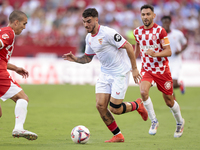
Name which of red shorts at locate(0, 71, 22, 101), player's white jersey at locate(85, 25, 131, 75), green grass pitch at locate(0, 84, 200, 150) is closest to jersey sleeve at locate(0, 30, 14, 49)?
red shorts at locate(0, 71, 22, 101)

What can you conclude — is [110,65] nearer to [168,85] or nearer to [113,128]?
[113,128]

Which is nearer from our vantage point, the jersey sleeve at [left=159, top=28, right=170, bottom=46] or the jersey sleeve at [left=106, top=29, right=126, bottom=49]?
the jersey sleeve at [left=106, top=29, right=126, bottom=49]

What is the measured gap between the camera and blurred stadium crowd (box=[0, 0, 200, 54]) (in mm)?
19172

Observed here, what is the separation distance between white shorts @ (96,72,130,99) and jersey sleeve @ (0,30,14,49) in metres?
1.77

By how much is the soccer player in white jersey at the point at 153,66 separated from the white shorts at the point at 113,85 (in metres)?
0.70

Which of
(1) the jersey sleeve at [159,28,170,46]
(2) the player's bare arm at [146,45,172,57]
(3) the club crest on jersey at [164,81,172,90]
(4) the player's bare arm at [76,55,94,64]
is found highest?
(1) the jersey sleeve at [159,28,170,46]

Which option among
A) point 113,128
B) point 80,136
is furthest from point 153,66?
point 80,136

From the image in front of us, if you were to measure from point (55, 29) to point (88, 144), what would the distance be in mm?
14553

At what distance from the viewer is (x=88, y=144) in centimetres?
591

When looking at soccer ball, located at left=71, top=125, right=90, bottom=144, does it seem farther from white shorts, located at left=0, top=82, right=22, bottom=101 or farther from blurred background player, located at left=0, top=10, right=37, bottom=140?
white shorts, located at left=0, top=82, right=22, bottom=101

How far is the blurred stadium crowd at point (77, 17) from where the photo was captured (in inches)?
755

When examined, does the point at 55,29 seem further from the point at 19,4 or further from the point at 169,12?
the point at 169,12

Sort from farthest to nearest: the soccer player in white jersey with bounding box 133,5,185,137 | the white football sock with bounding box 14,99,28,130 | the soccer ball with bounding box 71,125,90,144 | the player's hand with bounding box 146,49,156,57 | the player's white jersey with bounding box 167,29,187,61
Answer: the player's white jersey with bounding box 167,29,187,61 < the soccer player in white jersey with bounding box 133,5,185,137 < the player's hand with bounding box 146,49,156,57 < the soccer ball with bounding box 71,125,90,144 < the white football sock with bounding box 14,99,28,130

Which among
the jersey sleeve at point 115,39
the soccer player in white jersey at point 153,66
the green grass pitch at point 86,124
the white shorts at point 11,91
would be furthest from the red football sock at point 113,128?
the white shorts at point 11,91
